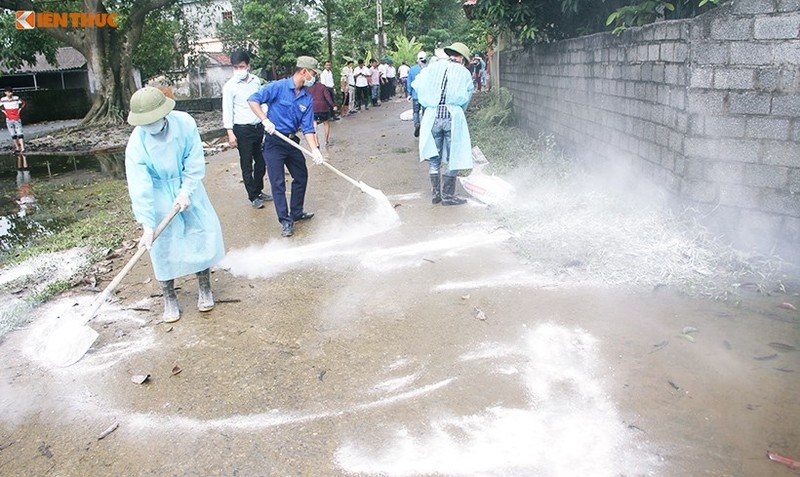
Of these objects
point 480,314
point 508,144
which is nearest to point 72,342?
point 480,314

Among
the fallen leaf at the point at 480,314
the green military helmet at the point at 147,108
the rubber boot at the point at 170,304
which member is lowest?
the fallen leaf at the point at 480,314

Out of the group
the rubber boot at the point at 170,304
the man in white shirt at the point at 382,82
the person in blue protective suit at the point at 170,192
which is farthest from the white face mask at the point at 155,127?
the man in white shirt at the point at 382,82

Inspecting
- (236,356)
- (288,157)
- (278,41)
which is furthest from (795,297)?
(278,41)

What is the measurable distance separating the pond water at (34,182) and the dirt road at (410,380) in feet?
11.1

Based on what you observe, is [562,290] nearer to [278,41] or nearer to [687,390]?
[687,390]

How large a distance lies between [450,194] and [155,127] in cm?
384

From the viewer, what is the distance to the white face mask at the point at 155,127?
4188 mm

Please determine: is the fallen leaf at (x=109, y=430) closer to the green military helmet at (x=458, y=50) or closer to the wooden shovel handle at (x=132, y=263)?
the wooden shovel handle at (x=132, y=263)

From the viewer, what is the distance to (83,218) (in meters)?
8.21

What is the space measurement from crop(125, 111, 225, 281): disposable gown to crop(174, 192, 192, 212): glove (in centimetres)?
A: 5

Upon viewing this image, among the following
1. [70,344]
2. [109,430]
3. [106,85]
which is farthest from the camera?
[106,85]

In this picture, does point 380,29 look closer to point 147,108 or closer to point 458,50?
point 458,50

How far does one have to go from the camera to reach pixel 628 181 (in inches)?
259

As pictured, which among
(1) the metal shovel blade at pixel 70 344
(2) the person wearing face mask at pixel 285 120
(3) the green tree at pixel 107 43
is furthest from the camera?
(3) the green tree at pixel 107 43
